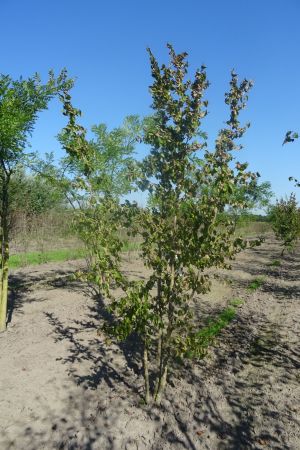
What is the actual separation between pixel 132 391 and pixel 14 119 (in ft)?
21.4

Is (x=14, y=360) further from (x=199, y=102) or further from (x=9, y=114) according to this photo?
(x=199, y=102)

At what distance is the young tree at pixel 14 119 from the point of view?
8125 mm

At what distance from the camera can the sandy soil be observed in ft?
17.4

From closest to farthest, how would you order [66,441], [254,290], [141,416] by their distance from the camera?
[66,441], [141,416], [254,290]

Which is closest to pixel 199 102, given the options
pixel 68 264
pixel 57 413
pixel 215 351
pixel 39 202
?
pixel 57 413

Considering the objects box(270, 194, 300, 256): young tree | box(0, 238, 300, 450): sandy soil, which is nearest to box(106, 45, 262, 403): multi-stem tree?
box(0, 238, 300, 450): sandy soil

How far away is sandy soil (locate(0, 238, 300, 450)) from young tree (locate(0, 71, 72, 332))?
7.54 ft

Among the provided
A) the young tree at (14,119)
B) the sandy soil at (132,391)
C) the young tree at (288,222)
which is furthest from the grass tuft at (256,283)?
the young tree at (14,119)

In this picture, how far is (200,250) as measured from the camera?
5289mm

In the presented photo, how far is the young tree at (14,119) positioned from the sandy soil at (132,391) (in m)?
2.30

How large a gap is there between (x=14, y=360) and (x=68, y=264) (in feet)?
49.6

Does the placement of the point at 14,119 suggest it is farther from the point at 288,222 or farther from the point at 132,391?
the point at 288,222

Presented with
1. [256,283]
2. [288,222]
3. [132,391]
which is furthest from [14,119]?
[288,222]

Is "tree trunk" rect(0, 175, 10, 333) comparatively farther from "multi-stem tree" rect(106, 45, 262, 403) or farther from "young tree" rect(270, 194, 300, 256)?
"young tree" rect(270, 194, 300, 256)
